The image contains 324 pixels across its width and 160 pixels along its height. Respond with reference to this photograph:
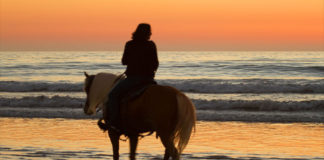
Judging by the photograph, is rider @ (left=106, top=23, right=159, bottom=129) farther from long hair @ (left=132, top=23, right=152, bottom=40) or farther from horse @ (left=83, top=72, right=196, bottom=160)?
horse @ (left=83, top=72, right=196, bottom=160)

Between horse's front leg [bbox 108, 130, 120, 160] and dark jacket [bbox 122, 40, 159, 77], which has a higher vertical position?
dark jacket [bbox 122, 40, 159, 77]

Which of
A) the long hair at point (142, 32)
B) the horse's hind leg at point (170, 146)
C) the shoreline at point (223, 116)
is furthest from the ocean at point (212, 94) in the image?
the long hair at point (142, 32)

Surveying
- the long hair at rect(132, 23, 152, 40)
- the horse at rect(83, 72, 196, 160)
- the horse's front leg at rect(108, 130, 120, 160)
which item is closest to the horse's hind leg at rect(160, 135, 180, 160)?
the horse at rect(83, 72, 196, 160)

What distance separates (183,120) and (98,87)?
4.79ft

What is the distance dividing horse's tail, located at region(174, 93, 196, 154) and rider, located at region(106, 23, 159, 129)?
0.65 m

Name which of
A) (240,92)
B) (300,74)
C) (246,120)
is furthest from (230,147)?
Result: (300,74)

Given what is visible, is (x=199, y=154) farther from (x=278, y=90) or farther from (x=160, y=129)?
(x=278, y=90)

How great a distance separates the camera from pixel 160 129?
6.67m

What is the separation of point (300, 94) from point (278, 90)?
124cm

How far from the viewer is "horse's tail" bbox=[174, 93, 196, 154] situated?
6543 millimetres

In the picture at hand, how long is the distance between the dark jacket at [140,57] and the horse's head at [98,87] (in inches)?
15.3

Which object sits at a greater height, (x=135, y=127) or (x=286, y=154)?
(x=135, y=127)

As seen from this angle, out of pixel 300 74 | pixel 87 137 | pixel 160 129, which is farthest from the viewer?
pixel 300 74

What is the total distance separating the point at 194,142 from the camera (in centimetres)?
1047
